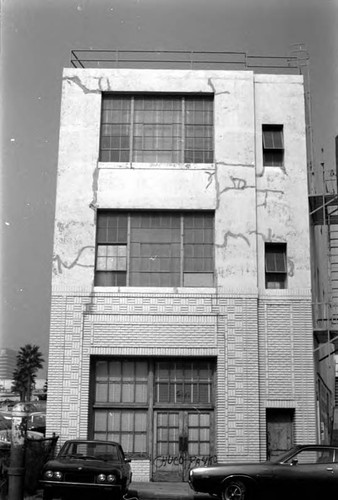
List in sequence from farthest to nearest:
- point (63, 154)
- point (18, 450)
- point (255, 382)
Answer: point (63, 154) < point (255, 382) < point (18, 450)

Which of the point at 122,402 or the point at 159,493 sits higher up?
the point at 122,402

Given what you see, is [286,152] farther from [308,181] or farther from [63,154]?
[63,154]

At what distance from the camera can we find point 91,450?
14.9 meters

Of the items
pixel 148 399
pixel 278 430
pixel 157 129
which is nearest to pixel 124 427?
pixel 148 399

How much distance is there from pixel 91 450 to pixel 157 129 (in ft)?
32.1

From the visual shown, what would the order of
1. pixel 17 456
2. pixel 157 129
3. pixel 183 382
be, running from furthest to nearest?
pixel 157 129 → pixel 183 382 → pixel 17 456

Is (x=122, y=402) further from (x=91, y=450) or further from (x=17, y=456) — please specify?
(x=17, y=456)

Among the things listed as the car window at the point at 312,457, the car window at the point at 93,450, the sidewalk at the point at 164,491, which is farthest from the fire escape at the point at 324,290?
the car window at the point at 93,450

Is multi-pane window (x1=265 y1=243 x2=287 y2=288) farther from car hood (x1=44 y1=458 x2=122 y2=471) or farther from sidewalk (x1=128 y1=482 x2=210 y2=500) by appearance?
car hood (x1=44 y1=458 x2=122 y2=471)

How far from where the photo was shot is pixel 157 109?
20156 mm

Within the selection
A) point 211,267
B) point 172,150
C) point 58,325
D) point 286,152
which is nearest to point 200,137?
point 172,150

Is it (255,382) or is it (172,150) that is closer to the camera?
(255,382)

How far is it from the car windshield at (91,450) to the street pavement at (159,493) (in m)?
0.97

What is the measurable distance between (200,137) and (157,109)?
160cm
